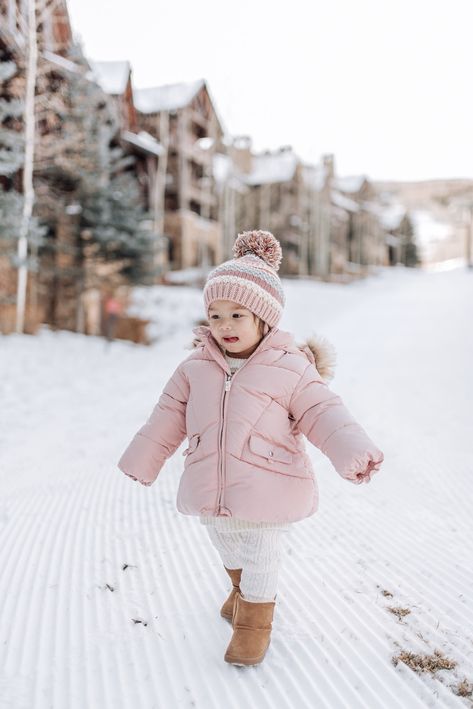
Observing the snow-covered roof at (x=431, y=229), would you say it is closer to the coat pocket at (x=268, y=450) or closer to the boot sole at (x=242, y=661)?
the coat pocket at (x=268, y=450)

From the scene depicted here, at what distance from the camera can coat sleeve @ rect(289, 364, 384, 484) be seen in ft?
6.71

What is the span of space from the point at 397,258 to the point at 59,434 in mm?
56285

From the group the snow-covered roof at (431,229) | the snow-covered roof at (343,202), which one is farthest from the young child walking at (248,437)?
Answer: the snow-covered roof at (431,229)

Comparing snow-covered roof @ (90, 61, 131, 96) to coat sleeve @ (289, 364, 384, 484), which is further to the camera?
snow-covered roof @ (90, 61, 131, 96)

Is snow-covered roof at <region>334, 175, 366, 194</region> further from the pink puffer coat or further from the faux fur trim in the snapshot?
the pink puffer coat

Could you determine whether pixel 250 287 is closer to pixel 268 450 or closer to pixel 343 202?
pixel 268 450

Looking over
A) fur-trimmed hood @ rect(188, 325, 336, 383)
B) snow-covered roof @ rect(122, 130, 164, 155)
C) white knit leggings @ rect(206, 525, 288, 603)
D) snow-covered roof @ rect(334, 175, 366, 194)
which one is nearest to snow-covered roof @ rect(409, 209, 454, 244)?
snow-covered roof @ rect(334, 175, 366, 194)

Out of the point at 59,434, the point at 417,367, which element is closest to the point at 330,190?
the point at 417,367

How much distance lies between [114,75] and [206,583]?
21806 millimetres

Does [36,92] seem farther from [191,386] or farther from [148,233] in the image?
[191,386]

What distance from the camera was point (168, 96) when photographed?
28.7 metres

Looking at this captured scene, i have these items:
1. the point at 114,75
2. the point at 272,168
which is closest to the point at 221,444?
the point at 114,75

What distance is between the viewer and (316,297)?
2447cm

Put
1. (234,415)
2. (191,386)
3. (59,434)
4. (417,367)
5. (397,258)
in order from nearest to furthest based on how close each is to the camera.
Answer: (234,415) → (191,386) → (59,434) → (417,367) → (397,258)
